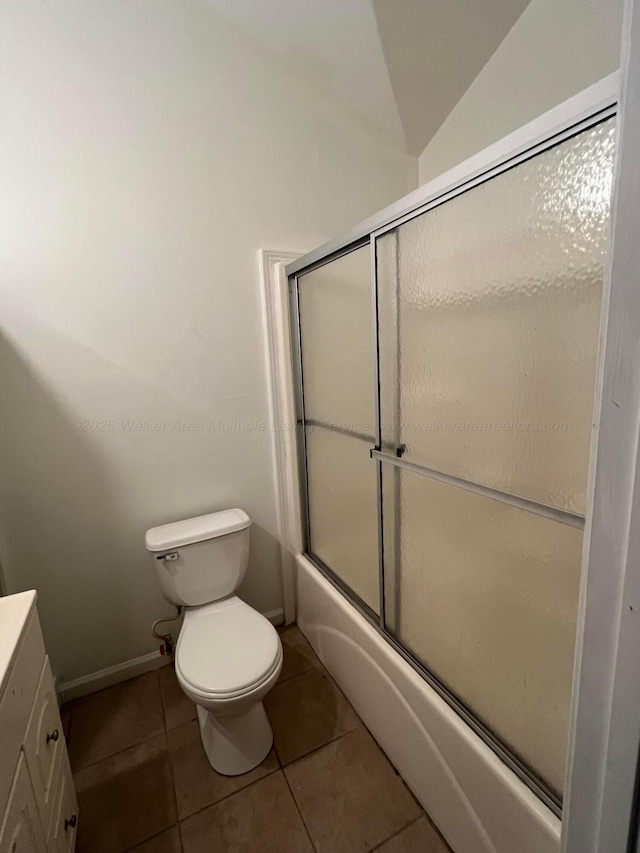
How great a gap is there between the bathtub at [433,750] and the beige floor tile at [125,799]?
2.29 feet

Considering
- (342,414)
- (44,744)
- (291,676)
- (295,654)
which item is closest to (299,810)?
(291,676)

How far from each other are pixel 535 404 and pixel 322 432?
0.98 m

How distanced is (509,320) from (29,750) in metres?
1.43

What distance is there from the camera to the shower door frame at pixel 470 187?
1.99 feet

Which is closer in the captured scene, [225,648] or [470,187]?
[470,187]

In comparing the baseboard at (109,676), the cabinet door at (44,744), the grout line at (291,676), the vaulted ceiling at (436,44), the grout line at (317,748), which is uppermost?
the vaulted ceiling at (436,44)

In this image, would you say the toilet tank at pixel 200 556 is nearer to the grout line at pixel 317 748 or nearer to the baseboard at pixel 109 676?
the baseboard at pixel 109 676

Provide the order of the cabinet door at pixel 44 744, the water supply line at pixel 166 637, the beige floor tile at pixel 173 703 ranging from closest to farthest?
the cabinet door at pixel 44 744
the beige floor tile at pixel 173 703
the water supply line at pixel 166 637

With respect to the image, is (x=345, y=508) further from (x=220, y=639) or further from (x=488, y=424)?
(x=488, y=424)

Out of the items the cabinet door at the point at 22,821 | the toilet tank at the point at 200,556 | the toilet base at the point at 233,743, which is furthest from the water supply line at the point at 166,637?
the cabinet door at the point at 22,821

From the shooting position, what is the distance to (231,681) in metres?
1.19

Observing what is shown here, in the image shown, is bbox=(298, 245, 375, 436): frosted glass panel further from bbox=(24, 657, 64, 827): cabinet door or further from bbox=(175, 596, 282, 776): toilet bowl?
bbox=(24, 657, 64, 827): cabinet door

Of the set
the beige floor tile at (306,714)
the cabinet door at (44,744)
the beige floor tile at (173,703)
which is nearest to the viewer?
the cabinet door at (44,744)

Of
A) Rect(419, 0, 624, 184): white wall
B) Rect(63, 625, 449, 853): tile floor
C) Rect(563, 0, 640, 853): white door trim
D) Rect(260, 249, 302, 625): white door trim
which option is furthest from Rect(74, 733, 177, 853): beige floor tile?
Rect(419, 0, 624, 184): white wall
